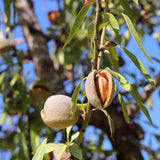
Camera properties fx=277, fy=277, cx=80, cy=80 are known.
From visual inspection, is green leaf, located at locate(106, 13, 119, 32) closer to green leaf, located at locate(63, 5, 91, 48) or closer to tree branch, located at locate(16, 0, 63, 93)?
green leaf, located at locate(63, 5, 91, 48)

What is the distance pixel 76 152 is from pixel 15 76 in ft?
3.03

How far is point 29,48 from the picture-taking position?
74.9 inches

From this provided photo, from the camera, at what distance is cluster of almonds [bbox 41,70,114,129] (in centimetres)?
56

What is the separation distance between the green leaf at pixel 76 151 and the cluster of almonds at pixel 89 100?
54 millimetres

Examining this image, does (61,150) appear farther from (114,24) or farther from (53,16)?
(53,16)

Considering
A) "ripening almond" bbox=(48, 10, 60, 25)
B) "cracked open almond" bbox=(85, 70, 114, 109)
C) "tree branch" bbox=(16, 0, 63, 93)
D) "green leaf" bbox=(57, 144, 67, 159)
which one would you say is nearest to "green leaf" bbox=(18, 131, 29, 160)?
"tree branch" bbox=(16, 0, 63, 93)

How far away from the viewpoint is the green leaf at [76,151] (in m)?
0.62

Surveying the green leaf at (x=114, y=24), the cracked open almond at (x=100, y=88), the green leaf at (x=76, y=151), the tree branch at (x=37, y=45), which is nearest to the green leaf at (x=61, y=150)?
the green leaf at (x=76, y=151)

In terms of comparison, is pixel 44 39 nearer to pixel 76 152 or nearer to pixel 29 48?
pixel 29 48

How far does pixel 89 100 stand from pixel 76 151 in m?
0.15

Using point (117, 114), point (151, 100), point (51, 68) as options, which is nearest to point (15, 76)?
point (51, 68)

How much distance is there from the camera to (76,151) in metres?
0.64

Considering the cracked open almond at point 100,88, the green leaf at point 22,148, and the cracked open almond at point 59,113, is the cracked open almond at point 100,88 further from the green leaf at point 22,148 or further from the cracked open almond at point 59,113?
the green leaf at point 22,148

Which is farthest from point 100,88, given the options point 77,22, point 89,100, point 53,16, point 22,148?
point 53,16
